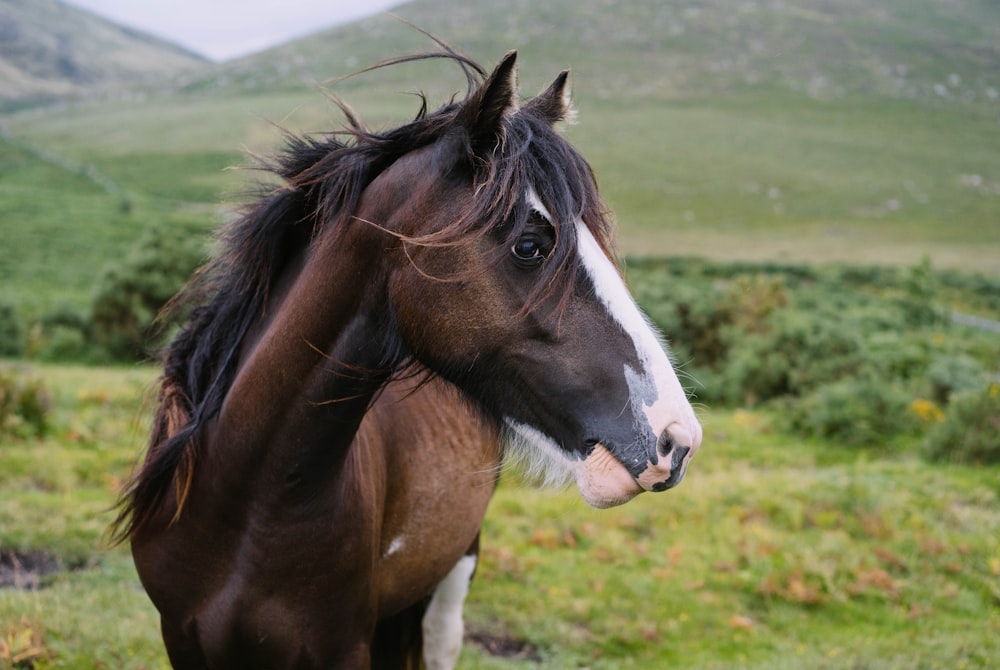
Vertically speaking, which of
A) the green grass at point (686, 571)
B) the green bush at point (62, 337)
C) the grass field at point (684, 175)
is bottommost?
the grass field at point (684, 175)

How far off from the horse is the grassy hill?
108 feet

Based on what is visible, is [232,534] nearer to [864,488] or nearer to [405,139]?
[405,139]

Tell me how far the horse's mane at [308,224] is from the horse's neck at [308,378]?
168 mm

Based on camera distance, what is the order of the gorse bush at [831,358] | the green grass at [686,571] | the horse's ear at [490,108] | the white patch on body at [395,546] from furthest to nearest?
the gorse bush at [831,358]
the green grass at [686,571]
the white patch on body at [395,546]
the horse's ear at [490,108]

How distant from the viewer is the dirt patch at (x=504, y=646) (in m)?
5.77

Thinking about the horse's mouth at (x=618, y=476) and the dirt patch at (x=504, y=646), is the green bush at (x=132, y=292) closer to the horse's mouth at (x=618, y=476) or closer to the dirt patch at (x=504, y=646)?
the dirt patch at (x=504, y=646)

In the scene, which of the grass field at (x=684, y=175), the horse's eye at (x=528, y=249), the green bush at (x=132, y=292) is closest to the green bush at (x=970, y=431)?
the horse's eye at (x=528, y=249)

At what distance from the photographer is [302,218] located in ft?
8.78

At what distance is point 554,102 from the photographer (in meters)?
2.57

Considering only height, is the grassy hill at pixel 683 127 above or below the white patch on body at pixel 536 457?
below

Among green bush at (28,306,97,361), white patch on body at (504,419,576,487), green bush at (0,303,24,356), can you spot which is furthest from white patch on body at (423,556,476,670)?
green bush at (0,303,24,356)

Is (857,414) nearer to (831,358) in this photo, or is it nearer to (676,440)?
(831,358)

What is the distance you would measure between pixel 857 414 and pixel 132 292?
2035cm

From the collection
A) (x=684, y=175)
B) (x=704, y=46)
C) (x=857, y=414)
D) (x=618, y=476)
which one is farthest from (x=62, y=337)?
(x=704, y=46)
